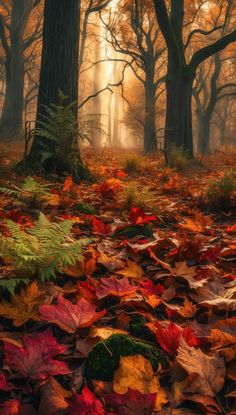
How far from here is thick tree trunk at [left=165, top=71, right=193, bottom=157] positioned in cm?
958

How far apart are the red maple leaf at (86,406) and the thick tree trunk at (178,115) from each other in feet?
28.8

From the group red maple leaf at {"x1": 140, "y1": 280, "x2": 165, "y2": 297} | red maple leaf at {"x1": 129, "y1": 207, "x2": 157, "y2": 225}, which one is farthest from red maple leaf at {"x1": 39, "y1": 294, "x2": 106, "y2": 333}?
red maple leaf at {"x1": 129, "y1": 207, "x2": 157, "y2": 225}

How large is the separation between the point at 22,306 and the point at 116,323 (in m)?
0.42

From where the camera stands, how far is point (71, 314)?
154 centimetres

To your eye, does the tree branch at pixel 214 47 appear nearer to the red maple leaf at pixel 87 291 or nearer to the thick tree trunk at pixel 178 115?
the thick tree trunk at pixel 178 115

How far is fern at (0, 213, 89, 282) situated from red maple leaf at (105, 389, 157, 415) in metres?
0.73

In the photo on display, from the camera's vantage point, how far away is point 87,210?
3412mm

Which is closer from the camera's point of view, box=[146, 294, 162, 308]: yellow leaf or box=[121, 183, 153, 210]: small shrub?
box=[146, 294, 162, 308]: yellow leaf

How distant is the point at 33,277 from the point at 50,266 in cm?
14

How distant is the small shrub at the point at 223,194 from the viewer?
376 centimetres

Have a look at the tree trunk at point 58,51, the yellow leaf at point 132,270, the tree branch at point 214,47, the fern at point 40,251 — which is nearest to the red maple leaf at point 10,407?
the fern at point 40,251

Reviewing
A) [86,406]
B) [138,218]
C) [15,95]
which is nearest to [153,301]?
[86,406]

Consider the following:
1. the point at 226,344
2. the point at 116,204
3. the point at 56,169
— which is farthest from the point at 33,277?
the point at 56,169

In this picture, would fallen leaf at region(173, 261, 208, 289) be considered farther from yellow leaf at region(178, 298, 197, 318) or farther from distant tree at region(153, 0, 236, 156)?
distant tree at region(153, 0, 236, 156)
